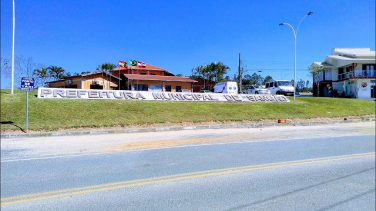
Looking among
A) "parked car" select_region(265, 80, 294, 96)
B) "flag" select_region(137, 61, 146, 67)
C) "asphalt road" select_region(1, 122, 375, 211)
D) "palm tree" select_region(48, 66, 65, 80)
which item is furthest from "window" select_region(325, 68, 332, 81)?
"palm tree" select_region(48, 66, 65, 80)

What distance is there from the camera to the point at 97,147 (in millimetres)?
7918

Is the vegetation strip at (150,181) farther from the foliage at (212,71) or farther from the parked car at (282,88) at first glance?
the foliage at (212,71)

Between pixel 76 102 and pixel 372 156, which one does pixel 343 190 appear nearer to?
pixel 372 156

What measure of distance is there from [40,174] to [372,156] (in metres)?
8.26

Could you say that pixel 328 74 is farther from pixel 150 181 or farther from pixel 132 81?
pixel 150 181

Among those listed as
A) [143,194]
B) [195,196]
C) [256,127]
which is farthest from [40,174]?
[256,127]

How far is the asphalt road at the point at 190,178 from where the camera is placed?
3697 millimetres

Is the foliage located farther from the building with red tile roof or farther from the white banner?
the white banner

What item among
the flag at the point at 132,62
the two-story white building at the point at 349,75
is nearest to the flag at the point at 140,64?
the flag at the point at 132,62

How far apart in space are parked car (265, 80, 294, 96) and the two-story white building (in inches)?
475

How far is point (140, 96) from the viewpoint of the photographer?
20.6 m

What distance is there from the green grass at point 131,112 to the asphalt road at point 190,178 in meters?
5.30

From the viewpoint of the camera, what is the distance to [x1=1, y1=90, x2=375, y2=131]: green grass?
12523mm

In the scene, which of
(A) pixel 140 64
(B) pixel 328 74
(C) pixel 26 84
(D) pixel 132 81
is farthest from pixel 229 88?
(B) pixel 328 74
